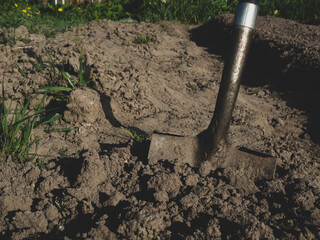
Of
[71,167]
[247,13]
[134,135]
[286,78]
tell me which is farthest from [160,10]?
[71,167]

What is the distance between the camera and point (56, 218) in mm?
1461

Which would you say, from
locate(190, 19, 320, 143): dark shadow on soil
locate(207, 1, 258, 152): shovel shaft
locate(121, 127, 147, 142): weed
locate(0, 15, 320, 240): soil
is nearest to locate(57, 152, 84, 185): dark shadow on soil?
locate(0, 15, 320, 240): soil

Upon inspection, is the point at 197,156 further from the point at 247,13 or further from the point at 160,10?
the point at 160,10

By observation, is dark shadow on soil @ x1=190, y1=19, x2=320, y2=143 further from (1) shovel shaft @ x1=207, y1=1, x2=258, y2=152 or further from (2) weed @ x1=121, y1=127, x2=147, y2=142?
(2) weed @ x1=121, y1=127, x2=147, y2=142

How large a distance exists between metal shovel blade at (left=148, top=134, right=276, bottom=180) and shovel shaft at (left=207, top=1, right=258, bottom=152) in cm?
11

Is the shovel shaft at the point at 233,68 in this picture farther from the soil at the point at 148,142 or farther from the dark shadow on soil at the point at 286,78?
the dark shadow on soil at the point at 286,78

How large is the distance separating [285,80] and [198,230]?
8.47 ft

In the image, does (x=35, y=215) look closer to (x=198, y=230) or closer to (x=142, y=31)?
(x=198, y=230)

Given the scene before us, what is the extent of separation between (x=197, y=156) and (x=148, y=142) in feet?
1.21

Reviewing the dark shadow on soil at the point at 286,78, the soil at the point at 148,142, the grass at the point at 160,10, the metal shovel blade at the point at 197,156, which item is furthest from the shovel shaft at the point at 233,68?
the grass at the point at 160,10

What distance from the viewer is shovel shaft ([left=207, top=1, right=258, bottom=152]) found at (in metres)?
1.57

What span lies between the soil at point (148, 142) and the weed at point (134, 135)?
0.05 feet

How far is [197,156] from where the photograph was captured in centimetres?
187

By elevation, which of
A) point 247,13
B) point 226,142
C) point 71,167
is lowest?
point 71,167
